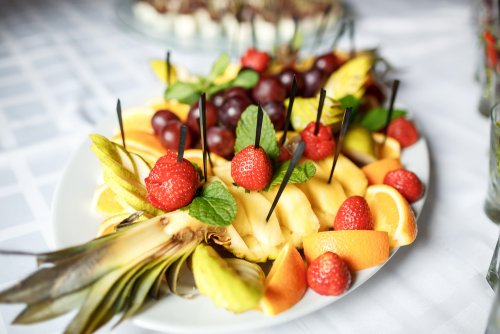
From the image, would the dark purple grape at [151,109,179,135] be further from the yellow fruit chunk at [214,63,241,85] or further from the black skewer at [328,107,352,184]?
the black skewer at [328,107,352,184]

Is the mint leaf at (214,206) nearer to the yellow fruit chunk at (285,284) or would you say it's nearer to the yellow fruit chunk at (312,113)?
the yellow fruit chunk at (285,284)

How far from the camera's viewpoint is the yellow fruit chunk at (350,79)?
130 centimetres

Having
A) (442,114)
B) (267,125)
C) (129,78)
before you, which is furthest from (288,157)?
(129,78)

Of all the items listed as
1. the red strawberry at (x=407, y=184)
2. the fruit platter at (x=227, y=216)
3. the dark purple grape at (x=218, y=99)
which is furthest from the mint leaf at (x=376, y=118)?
the dark purple grape at (x=218, y=99)

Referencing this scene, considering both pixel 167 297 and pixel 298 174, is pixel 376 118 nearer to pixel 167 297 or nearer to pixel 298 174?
pixel 298 174

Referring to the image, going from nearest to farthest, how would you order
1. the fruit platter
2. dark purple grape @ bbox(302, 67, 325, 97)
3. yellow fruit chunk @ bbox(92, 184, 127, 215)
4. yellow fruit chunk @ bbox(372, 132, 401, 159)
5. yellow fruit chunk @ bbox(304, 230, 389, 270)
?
the fruit platter → yellow fruit chunk @ bbox(304, 230, 389, 270) → yellow fruit chunk @ bbox(92, 184, 127, 215) → yellow fruit chunk @ bbox(372, 132, 401, 159) → dark purple grape @ bbox(302, 67, 325, 97)

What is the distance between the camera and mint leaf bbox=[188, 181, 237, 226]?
2.74 ft

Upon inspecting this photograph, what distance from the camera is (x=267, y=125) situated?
3.30 feet

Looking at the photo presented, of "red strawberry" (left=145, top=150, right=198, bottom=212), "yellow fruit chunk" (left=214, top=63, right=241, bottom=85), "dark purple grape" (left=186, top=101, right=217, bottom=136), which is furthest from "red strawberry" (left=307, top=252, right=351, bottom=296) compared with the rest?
"yellow fruit chunk" (left=214, top=63, right=241, bottom=85)

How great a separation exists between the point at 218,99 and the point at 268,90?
0.13 m

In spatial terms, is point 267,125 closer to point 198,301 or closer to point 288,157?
point 288,157

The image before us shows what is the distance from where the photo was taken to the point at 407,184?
104 cm

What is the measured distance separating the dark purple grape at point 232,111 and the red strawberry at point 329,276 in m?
0.44

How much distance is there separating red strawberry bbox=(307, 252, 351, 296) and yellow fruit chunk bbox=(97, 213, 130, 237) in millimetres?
380
